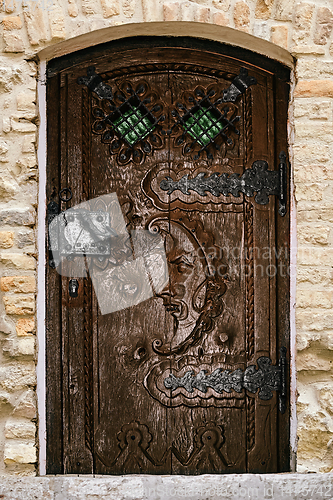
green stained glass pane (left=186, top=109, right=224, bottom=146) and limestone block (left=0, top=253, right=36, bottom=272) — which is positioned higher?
green stained glass pane (left=186, top=109, right=224, bottom=146)

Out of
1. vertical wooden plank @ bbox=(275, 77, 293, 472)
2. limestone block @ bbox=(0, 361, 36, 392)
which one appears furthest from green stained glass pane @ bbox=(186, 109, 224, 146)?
limestone block @ bbox=(0, 361, 36, 392)

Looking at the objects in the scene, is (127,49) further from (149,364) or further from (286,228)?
(149,364)

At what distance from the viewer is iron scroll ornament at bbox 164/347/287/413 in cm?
229

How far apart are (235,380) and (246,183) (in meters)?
1.11

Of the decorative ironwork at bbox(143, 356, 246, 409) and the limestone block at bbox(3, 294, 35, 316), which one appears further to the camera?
the decorative ironwork at bbox(143, 356, 246, 409)

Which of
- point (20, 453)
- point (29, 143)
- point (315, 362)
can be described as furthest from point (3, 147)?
point (315, 362)

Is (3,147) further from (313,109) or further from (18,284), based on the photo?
(313,109)

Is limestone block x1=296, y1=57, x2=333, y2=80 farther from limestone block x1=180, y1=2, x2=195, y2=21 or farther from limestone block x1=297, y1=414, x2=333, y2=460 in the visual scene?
limestone block x1=297, y1=414, x2=333, y2=460

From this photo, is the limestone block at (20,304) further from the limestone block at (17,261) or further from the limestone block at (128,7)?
the limestone block at (128,7)

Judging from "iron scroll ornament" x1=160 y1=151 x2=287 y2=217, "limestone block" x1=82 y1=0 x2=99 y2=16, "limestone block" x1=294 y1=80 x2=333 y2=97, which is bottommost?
"iron scroll ornament" x1=160 y1=151 x2=287 y2=217

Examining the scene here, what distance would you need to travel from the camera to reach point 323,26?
2.16 meters

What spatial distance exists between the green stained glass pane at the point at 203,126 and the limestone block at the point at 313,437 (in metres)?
1.60

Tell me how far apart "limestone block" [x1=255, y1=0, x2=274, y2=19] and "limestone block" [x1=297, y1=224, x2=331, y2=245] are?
44.3 inches

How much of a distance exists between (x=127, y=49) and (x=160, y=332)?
5.30ft
